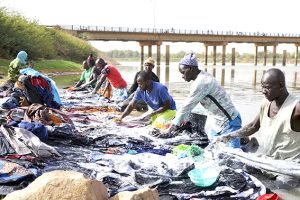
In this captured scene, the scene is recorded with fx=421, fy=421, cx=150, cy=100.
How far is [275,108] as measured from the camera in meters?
4.57

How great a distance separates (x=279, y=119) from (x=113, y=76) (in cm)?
711

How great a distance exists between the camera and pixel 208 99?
5.69 metres

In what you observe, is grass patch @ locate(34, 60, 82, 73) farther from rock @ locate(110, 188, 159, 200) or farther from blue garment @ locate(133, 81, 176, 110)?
rock @ locate(110, 188, 159, 200)

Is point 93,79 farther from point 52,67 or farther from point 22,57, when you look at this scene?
point 52,67

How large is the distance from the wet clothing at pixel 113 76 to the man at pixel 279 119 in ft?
22.2

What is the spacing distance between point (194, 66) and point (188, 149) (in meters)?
1.18

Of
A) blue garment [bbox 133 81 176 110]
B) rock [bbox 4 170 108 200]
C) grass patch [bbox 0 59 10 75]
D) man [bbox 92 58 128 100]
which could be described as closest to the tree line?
grass patch [bbox 0 59 10 75]

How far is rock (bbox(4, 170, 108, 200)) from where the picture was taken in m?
2.82

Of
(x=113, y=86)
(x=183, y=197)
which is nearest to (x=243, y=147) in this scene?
(x=183, y=197)

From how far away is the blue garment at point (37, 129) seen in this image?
5.20 m

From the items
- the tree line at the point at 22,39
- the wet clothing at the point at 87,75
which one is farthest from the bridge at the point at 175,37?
the wet clothing at the point at 87,75

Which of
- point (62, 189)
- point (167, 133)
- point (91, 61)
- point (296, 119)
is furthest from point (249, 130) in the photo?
point (91, 61)

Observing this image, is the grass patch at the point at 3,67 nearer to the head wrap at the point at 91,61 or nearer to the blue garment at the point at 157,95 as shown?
→ the head wrap at the point at 91,61

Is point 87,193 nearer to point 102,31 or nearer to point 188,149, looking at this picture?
point 188,149
